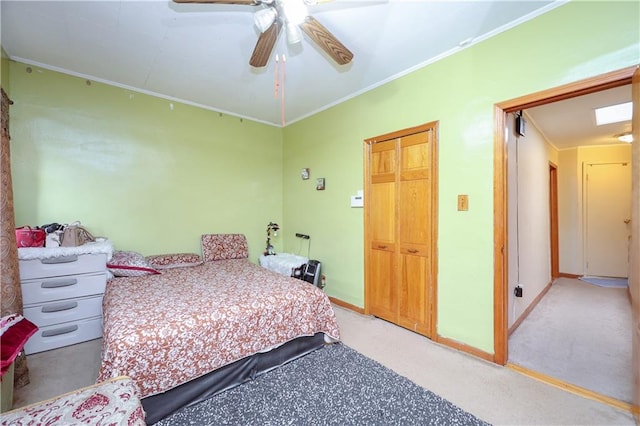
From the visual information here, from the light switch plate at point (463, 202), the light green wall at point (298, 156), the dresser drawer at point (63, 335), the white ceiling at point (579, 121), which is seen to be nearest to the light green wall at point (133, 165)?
the light green wall at point (298, 156)

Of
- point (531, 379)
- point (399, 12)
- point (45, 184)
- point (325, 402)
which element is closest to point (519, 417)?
point (531, 379)

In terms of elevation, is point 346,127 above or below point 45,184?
above

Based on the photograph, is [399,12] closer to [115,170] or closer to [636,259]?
[636,259]

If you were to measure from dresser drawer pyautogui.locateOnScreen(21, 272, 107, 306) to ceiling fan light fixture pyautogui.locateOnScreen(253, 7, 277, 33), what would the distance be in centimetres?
271

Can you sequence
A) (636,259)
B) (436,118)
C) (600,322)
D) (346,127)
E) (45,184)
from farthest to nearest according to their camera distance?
(346,127) → (600,322) → (45,184) → (436,118) → (636,259)

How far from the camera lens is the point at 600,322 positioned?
3027 mm

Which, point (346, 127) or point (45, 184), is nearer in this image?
point (45, 184)

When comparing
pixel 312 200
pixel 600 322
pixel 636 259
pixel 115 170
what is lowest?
pixel 600 322

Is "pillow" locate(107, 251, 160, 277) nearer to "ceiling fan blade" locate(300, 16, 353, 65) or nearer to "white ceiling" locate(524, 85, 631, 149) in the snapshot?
"ceiling fan blade" locate(300, 16, 353, 65)

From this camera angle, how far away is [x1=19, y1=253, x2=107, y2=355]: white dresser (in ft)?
7.68

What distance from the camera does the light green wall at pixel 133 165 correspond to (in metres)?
2.74

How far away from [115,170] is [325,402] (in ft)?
10.9

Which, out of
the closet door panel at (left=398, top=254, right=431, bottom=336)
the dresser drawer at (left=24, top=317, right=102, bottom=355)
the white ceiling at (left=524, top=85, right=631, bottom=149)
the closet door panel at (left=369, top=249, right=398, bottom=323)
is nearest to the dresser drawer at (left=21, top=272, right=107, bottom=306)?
the dresser drawer at (left=24, top=317, right=102, bottom=355)

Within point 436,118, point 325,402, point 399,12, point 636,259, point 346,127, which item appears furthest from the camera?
point 346,127
